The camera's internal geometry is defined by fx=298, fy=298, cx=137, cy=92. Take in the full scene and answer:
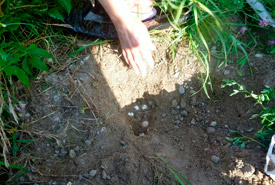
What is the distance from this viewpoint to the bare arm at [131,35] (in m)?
1.94

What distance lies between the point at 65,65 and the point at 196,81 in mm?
921

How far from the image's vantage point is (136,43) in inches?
77.7

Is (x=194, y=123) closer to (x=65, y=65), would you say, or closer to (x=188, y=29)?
(x=188, y=29)

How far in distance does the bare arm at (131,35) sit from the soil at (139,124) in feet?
0.43

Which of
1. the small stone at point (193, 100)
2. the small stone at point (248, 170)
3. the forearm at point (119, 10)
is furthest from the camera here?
the small stone at point (193, 100)

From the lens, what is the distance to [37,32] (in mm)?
2107

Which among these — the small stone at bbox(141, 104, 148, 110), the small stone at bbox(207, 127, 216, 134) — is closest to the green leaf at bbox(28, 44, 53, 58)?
the small stone at bbox(141, 104, 148, 110)

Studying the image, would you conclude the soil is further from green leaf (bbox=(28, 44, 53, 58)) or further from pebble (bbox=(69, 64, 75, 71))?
green leaf (bbox=(28, 44, 53, 58))

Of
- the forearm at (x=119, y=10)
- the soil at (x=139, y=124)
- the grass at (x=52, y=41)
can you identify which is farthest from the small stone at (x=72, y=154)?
the forearm at (x=119, y=10)

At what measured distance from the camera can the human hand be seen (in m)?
1.96

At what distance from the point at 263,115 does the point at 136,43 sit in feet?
2.96

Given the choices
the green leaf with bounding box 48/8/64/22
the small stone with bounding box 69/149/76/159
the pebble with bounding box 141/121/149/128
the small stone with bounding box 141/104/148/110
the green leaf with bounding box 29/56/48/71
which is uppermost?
Answer: the green leaf with bounding box 48/8/64/22

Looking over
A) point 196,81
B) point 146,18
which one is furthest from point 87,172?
point 146,18

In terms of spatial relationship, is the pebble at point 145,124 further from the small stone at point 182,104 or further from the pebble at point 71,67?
the pebble at point 71,67
